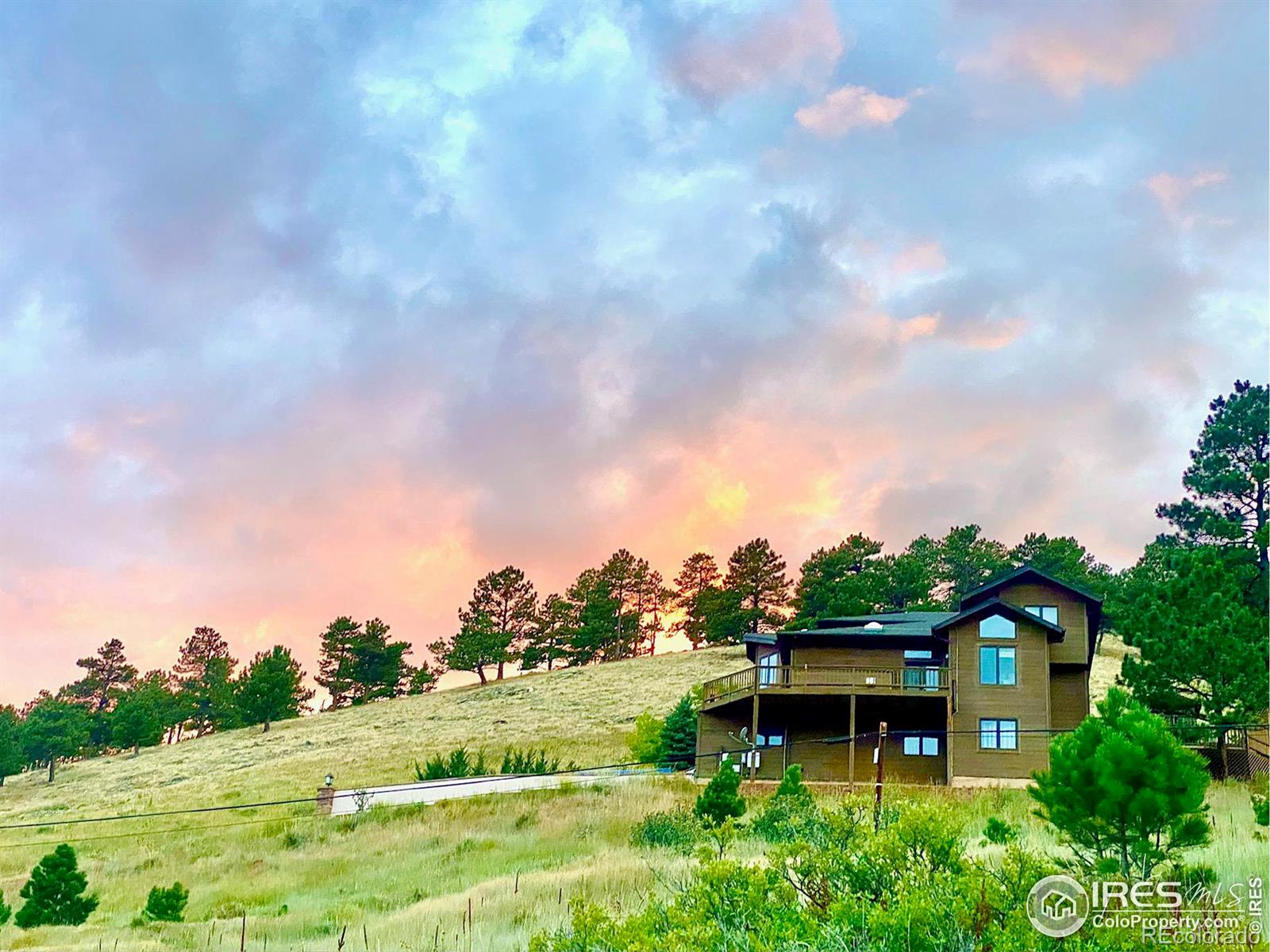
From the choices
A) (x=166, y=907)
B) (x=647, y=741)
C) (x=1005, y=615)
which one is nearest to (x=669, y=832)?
(x=166, y=907)

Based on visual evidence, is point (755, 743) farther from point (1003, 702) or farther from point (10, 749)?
point (10, 749)

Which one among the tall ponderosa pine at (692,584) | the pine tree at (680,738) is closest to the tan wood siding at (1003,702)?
the pine tree at (680,738)

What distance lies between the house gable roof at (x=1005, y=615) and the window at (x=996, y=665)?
1111 millimetres

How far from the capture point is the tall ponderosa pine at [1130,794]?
12.3 metres

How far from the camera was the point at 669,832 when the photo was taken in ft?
72.8

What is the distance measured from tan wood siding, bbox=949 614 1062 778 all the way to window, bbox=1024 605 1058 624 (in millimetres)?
1152

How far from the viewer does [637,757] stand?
146 feet

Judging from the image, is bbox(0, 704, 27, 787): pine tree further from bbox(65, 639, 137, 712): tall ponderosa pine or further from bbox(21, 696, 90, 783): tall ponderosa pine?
bbox(65, 639, 137, 712): tall ponderosa pine

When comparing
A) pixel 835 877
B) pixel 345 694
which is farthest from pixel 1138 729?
pixel 345 694

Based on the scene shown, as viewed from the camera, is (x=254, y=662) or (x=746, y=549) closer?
(x=254, y=662)

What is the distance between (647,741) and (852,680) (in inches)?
472

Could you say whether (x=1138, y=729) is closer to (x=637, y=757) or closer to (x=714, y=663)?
(x=637, y=757)

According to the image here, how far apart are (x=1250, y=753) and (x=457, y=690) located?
2545 inches

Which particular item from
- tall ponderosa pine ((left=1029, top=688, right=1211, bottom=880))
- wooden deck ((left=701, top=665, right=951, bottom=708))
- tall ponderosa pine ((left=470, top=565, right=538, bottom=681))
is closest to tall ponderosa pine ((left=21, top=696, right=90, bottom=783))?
tall ponderosa pine ((left=470, top=565, right=538, bottom=681))
